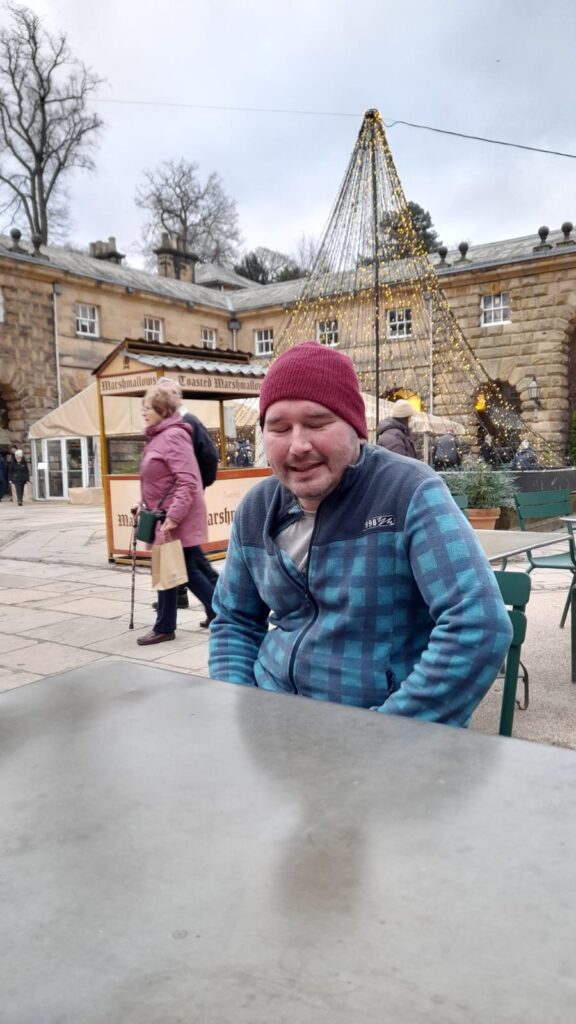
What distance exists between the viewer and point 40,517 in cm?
1672

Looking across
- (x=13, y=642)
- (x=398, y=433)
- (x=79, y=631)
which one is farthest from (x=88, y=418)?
(x=13, y=642)

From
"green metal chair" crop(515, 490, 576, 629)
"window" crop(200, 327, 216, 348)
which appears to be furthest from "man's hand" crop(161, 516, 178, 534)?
"window" crop(200, 327, 216, 348)

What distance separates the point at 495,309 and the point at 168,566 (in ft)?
72.5

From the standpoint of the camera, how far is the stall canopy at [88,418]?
1756cm

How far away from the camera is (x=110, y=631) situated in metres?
5.48

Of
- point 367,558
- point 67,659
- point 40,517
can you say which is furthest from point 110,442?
point 367,558

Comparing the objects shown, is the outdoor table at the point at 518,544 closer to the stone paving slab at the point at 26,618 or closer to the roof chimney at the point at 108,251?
the stone paving slab at the point at 26,618

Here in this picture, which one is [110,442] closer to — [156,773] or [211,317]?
[211,317]

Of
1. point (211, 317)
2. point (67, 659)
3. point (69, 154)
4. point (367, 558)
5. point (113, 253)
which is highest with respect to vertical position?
point (69, 154)

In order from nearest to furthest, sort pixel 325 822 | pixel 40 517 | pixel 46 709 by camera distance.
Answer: pixel 325 822, pixel 46 709, pixel 40 517

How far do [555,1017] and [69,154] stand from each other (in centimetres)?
3513

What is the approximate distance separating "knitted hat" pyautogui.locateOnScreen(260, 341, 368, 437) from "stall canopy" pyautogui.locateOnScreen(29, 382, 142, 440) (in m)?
15.8

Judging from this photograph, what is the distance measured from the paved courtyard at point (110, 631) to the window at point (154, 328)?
1930 cm

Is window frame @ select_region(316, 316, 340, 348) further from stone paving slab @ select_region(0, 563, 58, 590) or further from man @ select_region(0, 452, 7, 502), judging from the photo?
man @ select_region(0, 452, 7, 502)
